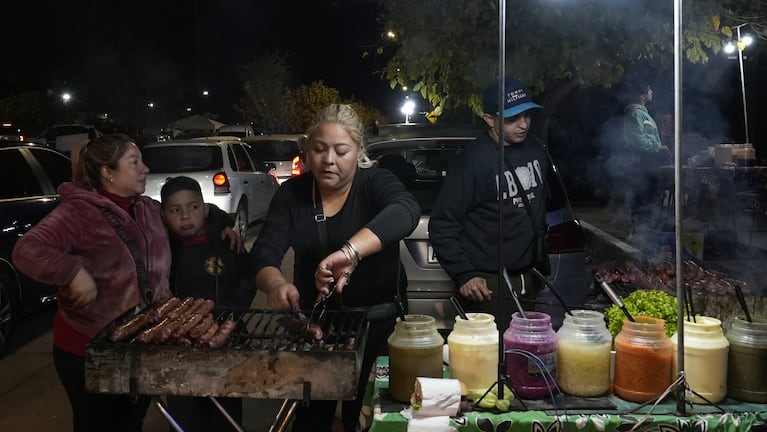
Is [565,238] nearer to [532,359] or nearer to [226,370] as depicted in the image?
[532,359]

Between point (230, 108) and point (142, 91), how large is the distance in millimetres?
28288

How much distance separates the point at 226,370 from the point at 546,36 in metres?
5.87

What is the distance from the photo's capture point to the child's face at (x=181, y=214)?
3.73 meters

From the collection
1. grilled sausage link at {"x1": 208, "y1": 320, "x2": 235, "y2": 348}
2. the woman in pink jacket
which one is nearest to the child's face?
the woman in pink jacket

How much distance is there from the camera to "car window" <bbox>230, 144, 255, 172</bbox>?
43.0ft

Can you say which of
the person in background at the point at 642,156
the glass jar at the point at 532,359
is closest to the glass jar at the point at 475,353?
the glass jar at the point at 532,359

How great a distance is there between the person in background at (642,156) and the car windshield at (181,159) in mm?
6779

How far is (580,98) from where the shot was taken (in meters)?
19.9

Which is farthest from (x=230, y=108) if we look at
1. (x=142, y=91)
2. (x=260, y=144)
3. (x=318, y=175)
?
(x=318, y=175)

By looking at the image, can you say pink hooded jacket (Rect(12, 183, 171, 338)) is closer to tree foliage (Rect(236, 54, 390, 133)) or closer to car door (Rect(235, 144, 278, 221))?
car door (Rect(235, 144, 278, 221))

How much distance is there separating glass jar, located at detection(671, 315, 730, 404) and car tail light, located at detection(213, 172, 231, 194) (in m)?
10.4

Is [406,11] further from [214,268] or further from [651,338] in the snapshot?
[651,338]

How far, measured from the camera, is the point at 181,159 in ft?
40.6

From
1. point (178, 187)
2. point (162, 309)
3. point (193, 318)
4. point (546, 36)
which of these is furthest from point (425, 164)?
point (193, 318)
